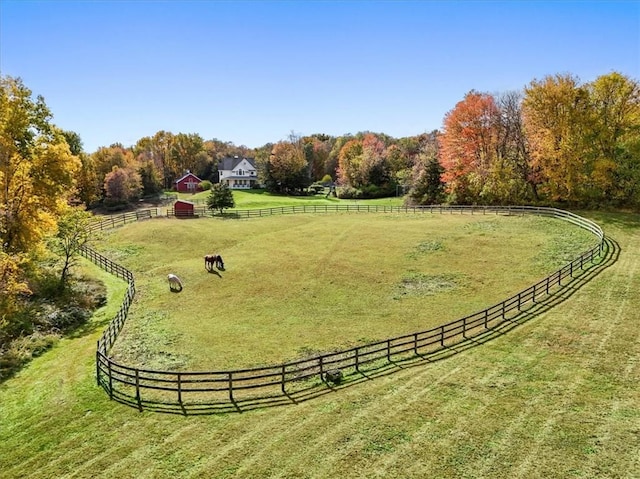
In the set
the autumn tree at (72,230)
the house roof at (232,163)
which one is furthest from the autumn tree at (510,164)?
the house roof at (232,163)

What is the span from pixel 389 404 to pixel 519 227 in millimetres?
28353

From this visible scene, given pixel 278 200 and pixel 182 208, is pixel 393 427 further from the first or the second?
pixel 278 200

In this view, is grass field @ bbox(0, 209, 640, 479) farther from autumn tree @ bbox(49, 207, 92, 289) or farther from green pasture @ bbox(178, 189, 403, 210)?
green pasture @ bbox(178, 189, 403, 210)

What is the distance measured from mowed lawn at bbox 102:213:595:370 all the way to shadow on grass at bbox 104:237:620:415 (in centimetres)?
244

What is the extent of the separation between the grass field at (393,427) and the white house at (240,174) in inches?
3023

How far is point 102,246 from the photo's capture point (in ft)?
134

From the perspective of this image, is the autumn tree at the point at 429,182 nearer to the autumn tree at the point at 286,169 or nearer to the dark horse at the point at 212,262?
the autumn tree at the point at 286,169

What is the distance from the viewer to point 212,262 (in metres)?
33.0

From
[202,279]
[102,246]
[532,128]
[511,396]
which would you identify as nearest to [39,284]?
[202,279]

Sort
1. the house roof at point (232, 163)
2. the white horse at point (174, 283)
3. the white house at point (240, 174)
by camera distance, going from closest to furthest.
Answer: the white horse at point (174, 283)
the white house at point (240, 174)
the house roof at point (232, 163)

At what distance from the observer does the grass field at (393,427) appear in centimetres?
1174

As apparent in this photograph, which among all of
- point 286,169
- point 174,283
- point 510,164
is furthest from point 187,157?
point 174,283

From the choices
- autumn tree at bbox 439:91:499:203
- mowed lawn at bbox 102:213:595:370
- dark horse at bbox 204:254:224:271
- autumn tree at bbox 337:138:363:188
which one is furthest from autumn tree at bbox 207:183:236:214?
autumn tree at bbox 337:138:363:188

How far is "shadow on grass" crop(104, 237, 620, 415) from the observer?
15.2 metres
